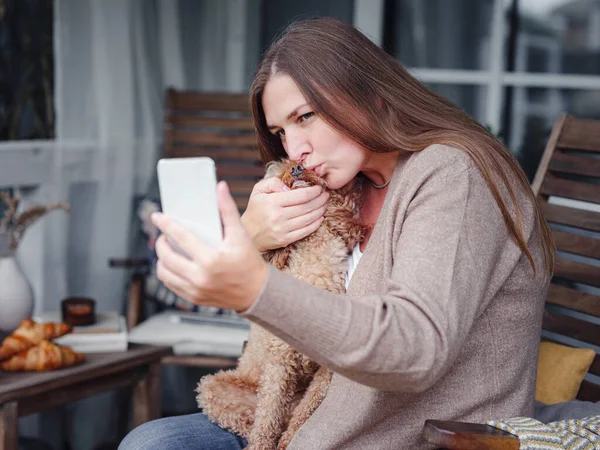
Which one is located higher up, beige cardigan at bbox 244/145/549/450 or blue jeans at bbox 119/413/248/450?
beige cardigan at bbox 244/145/549/450

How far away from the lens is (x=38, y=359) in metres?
2.15

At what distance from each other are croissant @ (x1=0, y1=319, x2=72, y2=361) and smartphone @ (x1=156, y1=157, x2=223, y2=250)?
4.19ft

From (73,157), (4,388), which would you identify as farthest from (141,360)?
(73,157)

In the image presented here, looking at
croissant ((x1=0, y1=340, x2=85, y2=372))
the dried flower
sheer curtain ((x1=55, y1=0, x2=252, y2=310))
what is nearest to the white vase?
the dried flower

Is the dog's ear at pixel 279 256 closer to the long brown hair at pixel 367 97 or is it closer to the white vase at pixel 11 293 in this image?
the long brown hair at pixel 367 97

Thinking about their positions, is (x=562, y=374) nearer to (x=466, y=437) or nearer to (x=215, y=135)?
(x=466, y=437)

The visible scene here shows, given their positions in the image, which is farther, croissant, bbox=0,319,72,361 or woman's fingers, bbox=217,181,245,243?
croissant, bbox=0,319,72,361

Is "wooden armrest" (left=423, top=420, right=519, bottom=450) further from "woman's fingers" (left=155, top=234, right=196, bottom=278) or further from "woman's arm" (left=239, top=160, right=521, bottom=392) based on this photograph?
"woman's fingers" (left=155, top=234, right=196, bottom=278)

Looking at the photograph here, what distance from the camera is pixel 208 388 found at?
1648mm

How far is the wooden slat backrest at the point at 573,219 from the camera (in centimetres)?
202

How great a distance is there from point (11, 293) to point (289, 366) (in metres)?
1.17

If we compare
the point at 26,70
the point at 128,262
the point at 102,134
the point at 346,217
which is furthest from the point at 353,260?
the point at 102,134

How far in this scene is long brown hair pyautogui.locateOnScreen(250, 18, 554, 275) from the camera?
4.66ft

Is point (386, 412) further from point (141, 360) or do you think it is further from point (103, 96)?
point (103, 96)
